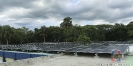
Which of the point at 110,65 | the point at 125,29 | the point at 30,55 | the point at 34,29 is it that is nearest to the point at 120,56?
the point at 110,65

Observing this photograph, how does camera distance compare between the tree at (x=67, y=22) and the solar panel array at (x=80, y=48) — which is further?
the tree at (x=67, y=22)

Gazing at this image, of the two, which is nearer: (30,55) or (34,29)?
(30,55)

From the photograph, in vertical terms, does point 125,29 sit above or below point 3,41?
above

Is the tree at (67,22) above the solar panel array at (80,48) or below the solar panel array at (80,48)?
above

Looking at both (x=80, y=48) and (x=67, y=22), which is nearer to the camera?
(x=80, y=48)

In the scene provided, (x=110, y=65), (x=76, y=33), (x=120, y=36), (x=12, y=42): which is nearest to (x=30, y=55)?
(x=110, y=65)

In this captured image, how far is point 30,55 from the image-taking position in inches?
868

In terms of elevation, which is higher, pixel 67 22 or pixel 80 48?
pixel 67 22

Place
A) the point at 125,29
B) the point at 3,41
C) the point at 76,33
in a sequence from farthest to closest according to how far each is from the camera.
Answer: the point at 125,29
the point at 3,41
the point at 76,33

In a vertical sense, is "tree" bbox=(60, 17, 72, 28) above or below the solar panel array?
above

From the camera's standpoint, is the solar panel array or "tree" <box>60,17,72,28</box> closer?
the solar panel array

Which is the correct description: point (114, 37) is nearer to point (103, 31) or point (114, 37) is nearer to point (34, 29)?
point (103, 31)

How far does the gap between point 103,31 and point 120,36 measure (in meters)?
9.62

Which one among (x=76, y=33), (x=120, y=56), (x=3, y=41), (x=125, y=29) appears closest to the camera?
(x=120, y=56)
